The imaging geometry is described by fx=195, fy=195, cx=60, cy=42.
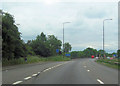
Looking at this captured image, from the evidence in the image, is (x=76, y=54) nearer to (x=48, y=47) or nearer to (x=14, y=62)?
(x=48, y=47)

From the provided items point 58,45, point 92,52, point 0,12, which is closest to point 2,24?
point 0,12

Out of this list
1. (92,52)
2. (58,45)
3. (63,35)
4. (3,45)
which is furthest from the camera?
(92,52)

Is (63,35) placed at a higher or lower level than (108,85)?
higher

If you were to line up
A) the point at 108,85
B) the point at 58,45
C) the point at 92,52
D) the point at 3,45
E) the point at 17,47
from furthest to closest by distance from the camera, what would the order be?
the point at 92,52 < the point at 58,45 < the point at 17,47 < the point at 3,45 < the point at 108,85

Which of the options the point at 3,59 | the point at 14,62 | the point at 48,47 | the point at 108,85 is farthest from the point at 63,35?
the point at 108,85

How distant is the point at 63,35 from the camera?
70.1 m

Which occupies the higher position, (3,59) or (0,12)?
(0,12)

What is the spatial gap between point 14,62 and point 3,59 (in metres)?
4.63

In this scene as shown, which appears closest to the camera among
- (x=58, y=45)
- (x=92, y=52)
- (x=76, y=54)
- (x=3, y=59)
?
(x=3, y=59)

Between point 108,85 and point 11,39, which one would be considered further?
point 11,39

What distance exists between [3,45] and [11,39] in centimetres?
193

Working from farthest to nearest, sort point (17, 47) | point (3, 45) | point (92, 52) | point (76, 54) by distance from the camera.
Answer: point (92, 52) < point (76, 54) < point (17, 47) < point (3, 45)

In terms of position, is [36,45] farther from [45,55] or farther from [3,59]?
[3,59]

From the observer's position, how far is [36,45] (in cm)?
7425
